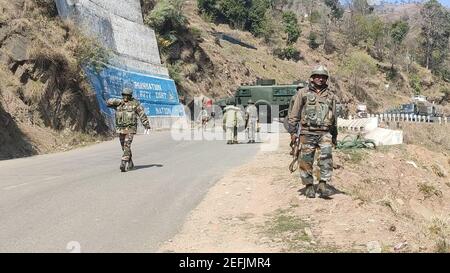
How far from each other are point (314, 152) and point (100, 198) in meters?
3.75

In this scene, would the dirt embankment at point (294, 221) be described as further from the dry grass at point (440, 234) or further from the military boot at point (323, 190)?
the military boot at point (323, 190)

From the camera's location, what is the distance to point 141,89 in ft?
101

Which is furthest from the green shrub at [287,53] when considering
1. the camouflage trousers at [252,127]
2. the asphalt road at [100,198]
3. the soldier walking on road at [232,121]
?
the asphalt road at [100,198]

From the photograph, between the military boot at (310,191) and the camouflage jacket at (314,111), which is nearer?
the camouflage jacket at (314,111)

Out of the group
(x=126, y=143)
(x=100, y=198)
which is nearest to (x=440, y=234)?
(x=100, y=198)

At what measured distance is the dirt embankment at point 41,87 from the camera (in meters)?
19.5

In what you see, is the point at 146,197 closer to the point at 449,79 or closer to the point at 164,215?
the point at 164,215

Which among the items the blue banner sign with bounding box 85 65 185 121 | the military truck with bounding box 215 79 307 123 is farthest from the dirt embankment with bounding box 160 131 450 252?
the military truck with bounding box 215 79 307 123

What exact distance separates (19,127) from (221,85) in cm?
3130

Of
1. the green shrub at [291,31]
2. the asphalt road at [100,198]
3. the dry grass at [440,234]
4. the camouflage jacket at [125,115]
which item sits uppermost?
the green shrub at [291,31]

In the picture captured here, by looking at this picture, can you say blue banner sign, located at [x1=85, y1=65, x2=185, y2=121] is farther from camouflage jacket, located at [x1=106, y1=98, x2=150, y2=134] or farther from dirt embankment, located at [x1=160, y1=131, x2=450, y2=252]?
dirt embankment, located at [x1=160, y1=131, x2=450, y2=252]

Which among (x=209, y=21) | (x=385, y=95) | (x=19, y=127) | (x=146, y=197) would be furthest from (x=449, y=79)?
(x=146, y=197)

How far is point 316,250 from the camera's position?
6414 mm

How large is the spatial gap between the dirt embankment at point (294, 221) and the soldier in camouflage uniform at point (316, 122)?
0.60 m
